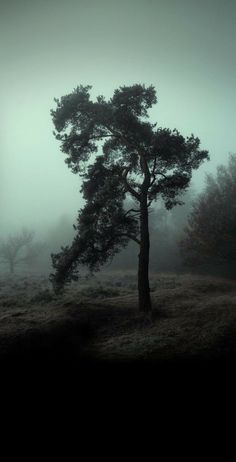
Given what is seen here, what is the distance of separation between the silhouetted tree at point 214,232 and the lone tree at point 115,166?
54.2ft

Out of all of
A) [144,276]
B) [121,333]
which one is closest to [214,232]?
[144,276]

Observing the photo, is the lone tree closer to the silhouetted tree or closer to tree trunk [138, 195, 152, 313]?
tree trunk [138, 195, 152, 313]

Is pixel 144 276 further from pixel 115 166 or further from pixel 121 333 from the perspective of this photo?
pixel 115 166

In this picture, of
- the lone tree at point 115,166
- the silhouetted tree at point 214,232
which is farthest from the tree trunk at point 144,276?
the silhouetted tree at point 214,232

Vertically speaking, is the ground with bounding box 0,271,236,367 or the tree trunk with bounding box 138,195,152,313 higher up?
the tree trunk with bounding box 138,195,152,313

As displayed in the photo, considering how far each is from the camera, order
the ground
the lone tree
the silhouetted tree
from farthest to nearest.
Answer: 1. the silhouetted tree
2. the lone tree
3. the ground

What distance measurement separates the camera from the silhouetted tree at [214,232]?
34281 mm

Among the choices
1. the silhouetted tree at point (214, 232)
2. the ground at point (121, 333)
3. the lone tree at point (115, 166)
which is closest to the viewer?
the ground at point (121, 333)

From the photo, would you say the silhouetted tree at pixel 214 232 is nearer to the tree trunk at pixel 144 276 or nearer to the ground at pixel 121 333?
the ground at pixel 121 333

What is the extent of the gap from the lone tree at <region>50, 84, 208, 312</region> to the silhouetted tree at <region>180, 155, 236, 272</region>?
16525 millimetres

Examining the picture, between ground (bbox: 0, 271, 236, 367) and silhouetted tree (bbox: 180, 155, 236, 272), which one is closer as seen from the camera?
ground (bbox: 0, 271, 236, 367)

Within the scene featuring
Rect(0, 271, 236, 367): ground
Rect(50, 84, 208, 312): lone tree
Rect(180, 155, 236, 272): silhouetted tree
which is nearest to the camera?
Rect(0, 271, 236, 367): ground

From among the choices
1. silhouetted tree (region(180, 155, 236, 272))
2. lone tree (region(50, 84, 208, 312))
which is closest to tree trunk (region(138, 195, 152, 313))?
lone tree (region(50, 84, 208, 312))

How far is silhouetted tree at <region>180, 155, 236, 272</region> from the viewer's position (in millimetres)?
34281
